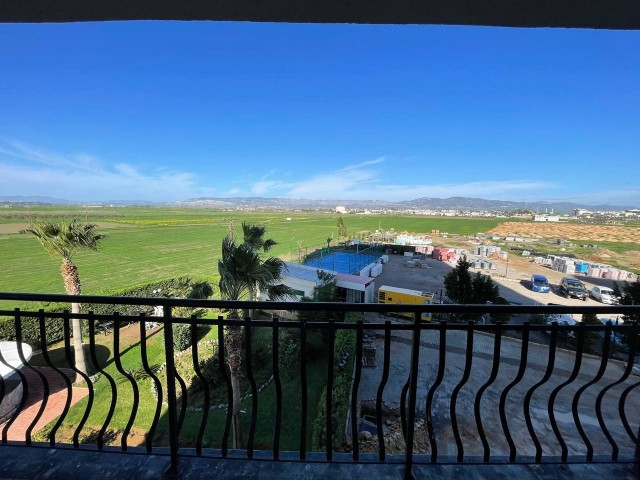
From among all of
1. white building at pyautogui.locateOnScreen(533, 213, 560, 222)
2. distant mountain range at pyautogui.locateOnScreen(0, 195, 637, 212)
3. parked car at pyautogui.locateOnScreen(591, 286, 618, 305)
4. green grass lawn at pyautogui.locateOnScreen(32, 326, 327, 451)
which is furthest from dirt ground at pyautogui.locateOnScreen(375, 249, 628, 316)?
distant mountain range at pyautogui.locateOnScreen(0, 195, 637, 212)

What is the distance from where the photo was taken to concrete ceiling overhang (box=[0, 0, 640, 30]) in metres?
1.43

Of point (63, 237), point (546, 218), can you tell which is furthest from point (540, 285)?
point (546, 218)

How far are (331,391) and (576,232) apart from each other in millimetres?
66350

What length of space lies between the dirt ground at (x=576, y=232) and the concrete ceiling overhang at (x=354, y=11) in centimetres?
5686

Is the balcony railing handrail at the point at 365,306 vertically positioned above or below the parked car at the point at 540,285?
above

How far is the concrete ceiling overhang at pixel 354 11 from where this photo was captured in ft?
4.70

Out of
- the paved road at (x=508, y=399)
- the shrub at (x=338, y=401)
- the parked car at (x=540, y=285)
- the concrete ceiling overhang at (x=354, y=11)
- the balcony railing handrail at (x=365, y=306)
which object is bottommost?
the parked car at (x=540, y=285)

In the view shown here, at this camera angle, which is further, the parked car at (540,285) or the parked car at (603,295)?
the parked car at (540,285)

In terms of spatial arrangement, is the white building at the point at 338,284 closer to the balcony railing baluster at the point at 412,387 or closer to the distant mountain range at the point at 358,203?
the balcony railing baluster at the point at 412,387

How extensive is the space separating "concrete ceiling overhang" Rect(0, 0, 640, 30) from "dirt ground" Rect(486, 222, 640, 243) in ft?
187

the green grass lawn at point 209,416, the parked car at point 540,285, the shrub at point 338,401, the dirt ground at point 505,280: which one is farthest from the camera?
the parked car at point 540,285

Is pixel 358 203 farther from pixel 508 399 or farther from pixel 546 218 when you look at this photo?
pixel 508 399

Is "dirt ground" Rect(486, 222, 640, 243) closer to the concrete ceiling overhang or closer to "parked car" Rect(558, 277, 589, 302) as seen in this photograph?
"parked car" Rect(558, 277, 589, 302)

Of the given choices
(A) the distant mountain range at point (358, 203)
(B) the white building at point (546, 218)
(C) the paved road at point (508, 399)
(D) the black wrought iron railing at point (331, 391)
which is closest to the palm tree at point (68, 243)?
(D) the black wrought iron railing at point (331, 391)
